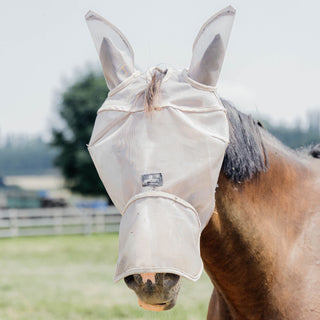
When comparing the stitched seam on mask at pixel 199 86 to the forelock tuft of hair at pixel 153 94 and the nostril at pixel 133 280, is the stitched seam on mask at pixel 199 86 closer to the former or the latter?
the forelock tuft of hair at pixel 153 94

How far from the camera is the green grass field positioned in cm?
671

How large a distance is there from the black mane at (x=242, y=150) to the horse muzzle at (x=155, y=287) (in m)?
0.61

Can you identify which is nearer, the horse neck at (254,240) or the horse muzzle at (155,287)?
the horse muzzle at (155,287)

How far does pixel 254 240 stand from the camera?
2.31 m

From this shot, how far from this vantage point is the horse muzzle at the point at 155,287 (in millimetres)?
1773

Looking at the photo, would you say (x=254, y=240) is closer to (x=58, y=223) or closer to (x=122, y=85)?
(x=122, y=85)

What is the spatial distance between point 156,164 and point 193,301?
5.80 meters

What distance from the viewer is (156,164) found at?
1875 millimetres

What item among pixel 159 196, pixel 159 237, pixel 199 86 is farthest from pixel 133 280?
pixel 199 86

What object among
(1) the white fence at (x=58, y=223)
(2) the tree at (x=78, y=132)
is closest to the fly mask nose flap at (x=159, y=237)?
(1) the white fence at (x=58, y=223)

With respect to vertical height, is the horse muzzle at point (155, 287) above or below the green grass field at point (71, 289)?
above

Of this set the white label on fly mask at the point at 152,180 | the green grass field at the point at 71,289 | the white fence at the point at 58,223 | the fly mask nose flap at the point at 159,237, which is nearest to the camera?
the fly mask nose flap at the point at 159,237

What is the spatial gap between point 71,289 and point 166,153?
722 cm

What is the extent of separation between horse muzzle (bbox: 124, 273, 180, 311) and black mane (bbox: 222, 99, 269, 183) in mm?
612
